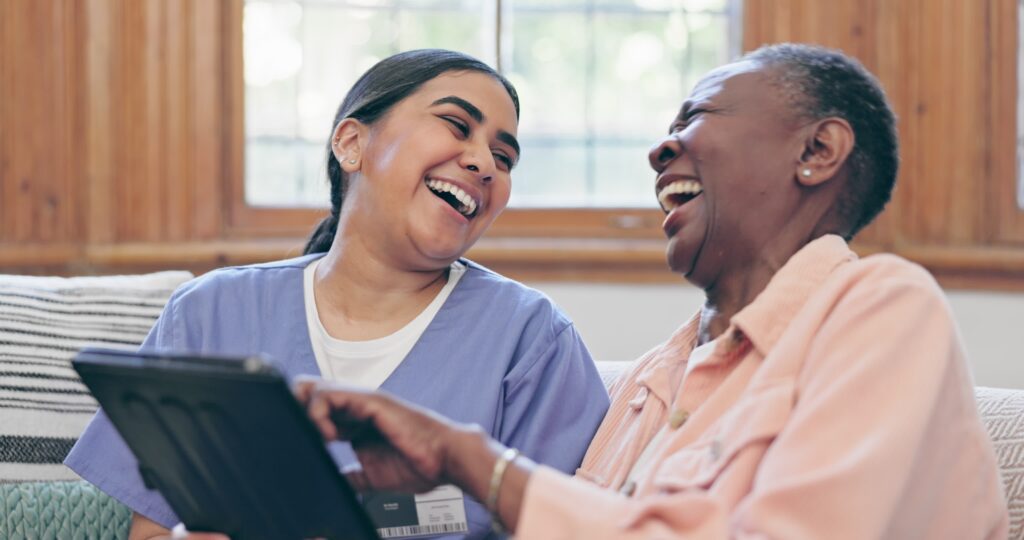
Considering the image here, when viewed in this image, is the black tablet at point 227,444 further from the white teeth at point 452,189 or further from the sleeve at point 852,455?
the white teeth at point 452,189

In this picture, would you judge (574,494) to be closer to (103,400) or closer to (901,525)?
(901,525)

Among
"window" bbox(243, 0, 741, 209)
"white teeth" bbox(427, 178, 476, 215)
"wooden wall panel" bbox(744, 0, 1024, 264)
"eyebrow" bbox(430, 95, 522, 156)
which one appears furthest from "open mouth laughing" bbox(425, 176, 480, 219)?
"wooden wall panel" bbox(744, 0, 1024, 264)

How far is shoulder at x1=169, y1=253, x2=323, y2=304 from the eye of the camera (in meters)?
1.74

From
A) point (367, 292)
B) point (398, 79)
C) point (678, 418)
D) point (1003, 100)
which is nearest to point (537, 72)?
point (1003, 100)

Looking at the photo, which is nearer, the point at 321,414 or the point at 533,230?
the point at 321,414

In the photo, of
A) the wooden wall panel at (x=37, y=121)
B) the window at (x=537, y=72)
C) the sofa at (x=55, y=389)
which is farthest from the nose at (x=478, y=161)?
the wooden wall panel at (x=37, y=121)

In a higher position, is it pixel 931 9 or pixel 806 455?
pixel 931 9

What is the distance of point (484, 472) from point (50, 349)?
3.22 ft

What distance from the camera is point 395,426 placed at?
117cm

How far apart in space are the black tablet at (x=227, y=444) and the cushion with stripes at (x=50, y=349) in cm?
64

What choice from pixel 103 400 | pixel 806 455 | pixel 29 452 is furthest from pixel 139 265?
pixel 806 455

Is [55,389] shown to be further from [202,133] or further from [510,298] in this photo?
[202,133]

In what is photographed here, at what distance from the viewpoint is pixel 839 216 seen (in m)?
1.45

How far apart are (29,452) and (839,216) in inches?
48.6
